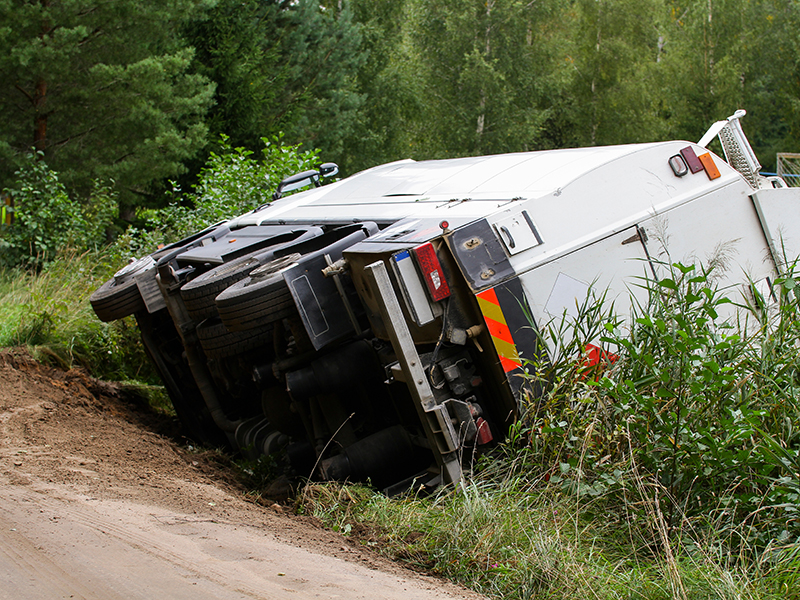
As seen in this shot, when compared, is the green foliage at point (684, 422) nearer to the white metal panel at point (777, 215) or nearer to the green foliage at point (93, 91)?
the white metal panel at point (777, 215)

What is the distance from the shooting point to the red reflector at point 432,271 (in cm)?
349

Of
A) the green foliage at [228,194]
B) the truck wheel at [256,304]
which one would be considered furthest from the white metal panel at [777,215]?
the green foliage at [228,194]

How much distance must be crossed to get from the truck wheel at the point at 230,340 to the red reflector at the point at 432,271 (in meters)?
1.17

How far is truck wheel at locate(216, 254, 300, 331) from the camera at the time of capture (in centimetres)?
391

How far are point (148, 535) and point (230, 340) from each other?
5.08 feet

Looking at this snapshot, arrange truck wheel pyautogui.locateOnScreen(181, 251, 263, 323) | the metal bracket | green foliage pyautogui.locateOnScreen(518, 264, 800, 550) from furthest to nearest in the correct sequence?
1. truck wheel pyautogui.locateOnScreen(181, 251, 263, 323)
2. the metal bracket
3. green foliage pyautogui.locateOnScreen(518, 264, 800, 550)

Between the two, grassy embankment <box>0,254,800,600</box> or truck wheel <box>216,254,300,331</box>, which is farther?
truck wheel <box>216,254,300,331</box>

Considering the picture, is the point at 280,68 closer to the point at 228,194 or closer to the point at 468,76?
the point at 468,76

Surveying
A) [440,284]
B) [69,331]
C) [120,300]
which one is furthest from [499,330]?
[69,331]

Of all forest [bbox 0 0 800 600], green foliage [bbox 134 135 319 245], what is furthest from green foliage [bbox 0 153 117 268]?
green foliage [bbox 134 135 319 245]

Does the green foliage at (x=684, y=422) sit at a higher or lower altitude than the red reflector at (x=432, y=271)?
lower

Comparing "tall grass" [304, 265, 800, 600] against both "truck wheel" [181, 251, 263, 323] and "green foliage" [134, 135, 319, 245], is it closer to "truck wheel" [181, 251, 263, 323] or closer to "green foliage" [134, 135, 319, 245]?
"truck wheel" [181, 251, 263, 323]

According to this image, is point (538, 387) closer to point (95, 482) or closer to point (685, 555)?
point (685, 555)

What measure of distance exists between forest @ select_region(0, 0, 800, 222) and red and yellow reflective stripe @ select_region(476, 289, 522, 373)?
37.6 feet
